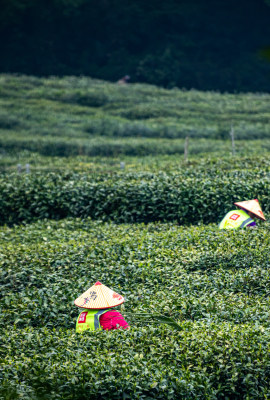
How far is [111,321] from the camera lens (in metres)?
5.34

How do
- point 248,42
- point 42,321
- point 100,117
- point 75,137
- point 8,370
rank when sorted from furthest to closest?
point 100,117
point 75,137
point 42,321
point 8,370
point 248,42

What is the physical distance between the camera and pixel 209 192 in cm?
1198

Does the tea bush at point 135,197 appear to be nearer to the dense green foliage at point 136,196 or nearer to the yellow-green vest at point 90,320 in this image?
the dense green foliage at point 136,196

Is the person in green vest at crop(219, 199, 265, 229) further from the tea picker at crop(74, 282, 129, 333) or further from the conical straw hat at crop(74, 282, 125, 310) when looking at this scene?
the conical straw hat at crop(74, 282, 125, 310)

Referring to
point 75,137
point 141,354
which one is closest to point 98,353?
point 141,354

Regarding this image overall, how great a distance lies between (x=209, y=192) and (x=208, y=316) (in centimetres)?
672

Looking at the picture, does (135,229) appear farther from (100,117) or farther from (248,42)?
(100,117)

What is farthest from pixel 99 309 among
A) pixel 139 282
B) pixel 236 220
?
pixel 236 220

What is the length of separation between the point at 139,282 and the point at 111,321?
Answer: 190cm

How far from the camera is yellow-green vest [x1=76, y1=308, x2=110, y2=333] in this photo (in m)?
5.26

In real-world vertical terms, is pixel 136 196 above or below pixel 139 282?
above

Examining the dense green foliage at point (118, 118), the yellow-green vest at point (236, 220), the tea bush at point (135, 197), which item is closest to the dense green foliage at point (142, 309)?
the yellow-green vest at point (236, 220)

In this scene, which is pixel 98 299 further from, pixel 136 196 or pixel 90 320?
pixel 136 196

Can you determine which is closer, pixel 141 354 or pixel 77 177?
pixel 141 354
